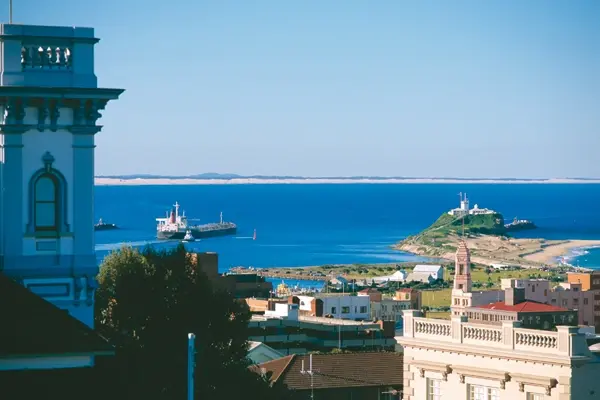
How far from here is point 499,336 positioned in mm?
42531

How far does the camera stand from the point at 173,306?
40.4 meters

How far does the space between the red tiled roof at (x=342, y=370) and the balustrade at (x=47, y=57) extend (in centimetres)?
2813

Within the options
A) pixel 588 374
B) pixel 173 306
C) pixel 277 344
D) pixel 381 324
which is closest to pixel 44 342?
pixel 173 306

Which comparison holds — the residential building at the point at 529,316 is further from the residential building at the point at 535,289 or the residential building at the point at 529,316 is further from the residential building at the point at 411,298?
the residential building at the point at 411,298

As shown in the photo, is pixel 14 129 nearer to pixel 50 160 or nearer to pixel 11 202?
pixel 50 160

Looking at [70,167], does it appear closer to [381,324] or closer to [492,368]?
[492,368]

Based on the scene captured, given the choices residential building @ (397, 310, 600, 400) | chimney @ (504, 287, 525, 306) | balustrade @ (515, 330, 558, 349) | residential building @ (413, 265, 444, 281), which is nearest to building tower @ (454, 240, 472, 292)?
chimney @ (504, 287, 525, 306)

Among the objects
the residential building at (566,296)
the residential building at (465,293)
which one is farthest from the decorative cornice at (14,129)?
the residential building at (566,296)

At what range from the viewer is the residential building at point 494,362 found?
132 ft

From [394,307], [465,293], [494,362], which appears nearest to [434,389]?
[494,362]

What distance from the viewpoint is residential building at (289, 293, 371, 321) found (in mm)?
107213

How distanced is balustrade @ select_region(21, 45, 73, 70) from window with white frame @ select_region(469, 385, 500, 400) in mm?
16408

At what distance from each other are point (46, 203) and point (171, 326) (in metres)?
9.66

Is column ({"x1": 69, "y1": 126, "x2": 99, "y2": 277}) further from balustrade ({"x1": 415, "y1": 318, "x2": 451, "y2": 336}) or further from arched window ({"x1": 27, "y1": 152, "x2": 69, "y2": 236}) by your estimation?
balustrade ({"x1": 415, "y1": 318, "x2": 451, "y2": 336})
